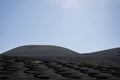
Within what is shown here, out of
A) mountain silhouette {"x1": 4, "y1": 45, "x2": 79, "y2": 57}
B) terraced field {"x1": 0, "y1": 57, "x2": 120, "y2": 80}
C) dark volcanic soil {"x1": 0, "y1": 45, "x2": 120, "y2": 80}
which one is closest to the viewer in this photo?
terraced field {"x1": 0, "y1": 57, "x2": 120, "y2": 80}

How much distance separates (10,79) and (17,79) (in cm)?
22

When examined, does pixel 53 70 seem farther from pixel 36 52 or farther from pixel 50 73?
pixel 36 52

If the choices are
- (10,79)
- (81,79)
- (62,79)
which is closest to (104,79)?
(81,79)

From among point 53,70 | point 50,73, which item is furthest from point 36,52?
point 50,73

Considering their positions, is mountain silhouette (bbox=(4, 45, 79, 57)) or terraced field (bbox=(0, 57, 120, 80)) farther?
mountain silhouette (bbox=(4, 45, 79, 57))

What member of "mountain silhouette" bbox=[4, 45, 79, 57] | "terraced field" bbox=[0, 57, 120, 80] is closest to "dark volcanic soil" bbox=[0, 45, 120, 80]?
"terraced field" bbox=[0, 57, 120, 80]

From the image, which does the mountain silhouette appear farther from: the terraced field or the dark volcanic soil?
the terraced field

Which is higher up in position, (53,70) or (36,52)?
(36,52)

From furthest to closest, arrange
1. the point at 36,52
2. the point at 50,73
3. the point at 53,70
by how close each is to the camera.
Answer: the point at 36,52 → the point at 53,70 → the point at 50,73

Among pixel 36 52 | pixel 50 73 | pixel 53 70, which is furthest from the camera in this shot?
pixel 36 52

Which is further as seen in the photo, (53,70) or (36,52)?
(36,52)

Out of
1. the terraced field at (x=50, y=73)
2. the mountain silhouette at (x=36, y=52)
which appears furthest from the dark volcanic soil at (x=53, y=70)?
the mountain silhouette at (x=36, y=52)

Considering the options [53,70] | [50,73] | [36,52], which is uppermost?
[36,52]

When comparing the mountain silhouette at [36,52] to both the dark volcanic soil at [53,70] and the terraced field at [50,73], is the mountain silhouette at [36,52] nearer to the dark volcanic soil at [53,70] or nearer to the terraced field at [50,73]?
the dark volcanic soil at [53,70]
